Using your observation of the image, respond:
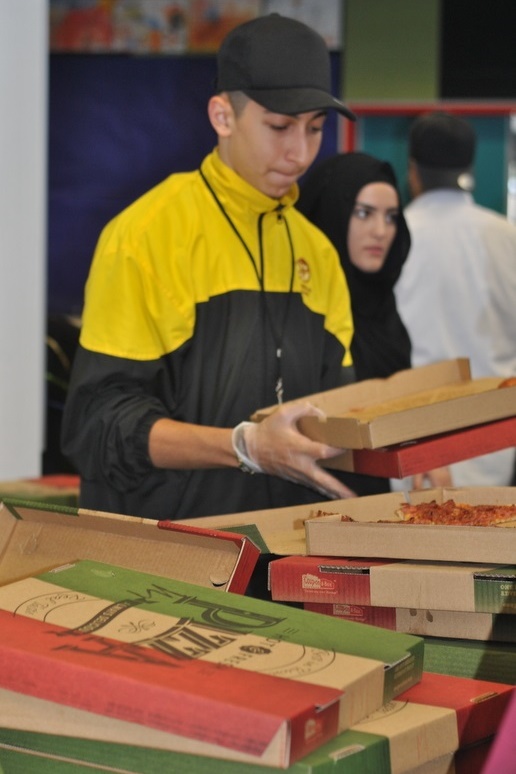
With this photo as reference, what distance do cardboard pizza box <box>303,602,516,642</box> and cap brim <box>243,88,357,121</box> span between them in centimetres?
94

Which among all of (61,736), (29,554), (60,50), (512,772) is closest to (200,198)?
(29,554)

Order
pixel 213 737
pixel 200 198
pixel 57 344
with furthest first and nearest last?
1. pixel 57 344
2. pixel 200 198
3. pixel 213 737

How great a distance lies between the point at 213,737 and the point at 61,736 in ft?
0.67

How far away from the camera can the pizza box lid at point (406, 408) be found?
1.72m

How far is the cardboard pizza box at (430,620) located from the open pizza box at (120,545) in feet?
0.45

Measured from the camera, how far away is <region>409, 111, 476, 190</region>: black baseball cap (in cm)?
395

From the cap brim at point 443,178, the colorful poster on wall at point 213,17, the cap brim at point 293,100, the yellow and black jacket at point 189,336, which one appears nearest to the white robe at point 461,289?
the cap brim at point 443,178

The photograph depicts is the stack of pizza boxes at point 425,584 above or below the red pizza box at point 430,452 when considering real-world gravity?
below

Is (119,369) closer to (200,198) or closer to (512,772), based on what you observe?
(200,198)

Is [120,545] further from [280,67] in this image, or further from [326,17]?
[326,17]

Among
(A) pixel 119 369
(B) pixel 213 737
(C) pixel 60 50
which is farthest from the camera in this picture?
(C) pixel 60 50

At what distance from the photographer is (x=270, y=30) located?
2076 mm

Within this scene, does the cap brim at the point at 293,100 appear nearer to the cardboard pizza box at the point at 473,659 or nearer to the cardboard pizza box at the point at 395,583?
the cardboard pizza box at the point at 395,583

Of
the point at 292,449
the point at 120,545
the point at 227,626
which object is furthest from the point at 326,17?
the point at 227,626
